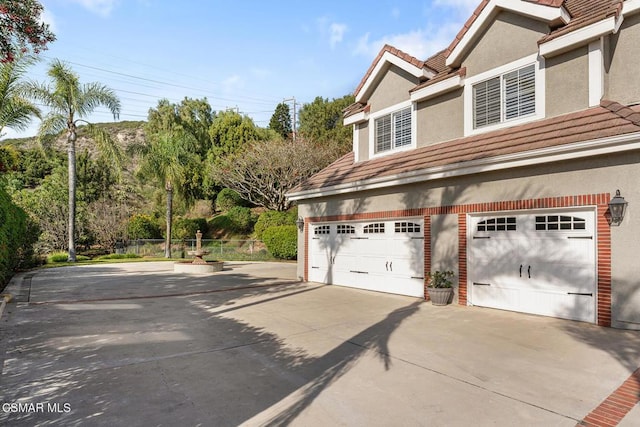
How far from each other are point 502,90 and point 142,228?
29.6m

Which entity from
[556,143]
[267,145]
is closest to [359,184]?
[556,143]

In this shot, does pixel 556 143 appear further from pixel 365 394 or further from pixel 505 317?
pixel 365 394

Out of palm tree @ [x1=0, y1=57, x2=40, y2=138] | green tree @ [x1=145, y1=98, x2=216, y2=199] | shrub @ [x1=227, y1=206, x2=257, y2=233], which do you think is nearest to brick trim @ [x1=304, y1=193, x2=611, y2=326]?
palm tree @ [x1=0, y1=57, x2=40, y2=138]

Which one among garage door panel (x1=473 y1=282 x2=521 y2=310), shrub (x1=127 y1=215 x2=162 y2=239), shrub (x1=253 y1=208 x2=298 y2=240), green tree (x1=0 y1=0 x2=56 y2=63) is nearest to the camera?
green tree (x1=0 y1=0 x2=56 y2=63)

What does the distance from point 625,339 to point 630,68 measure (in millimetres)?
5583

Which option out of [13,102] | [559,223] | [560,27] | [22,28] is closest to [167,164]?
[13,102]

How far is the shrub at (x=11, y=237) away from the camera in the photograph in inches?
444

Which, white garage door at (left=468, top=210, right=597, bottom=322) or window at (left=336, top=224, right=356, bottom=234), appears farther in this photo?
window at (left=336, top=224, right=356, bottom=234)

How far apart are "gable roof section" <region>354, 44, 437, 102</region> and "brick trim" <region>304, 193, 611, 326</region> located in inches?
166

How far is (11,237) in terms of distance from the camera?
44.0 ft

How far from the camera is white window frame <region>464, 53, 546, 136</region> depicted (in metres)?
8.86

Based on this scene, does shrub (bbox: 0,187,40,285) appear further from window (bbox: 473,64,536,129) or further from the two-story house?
window (bbox: 473,64,536,129)

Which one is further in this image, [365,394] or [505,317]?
[505,317]

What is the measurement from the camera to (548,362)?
542 centimetres
